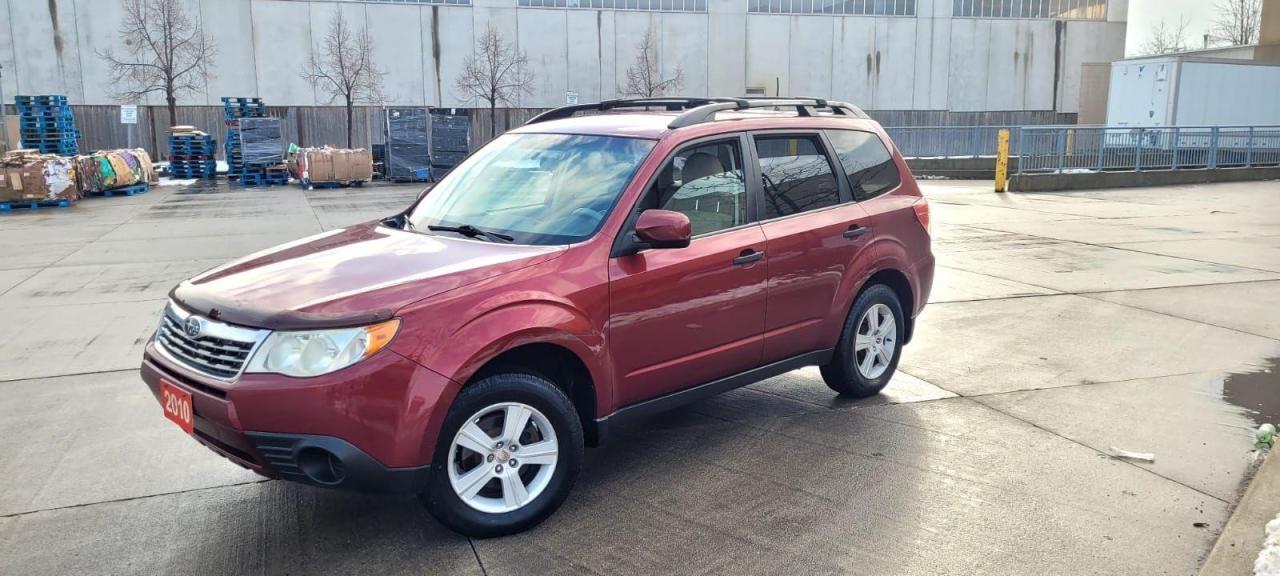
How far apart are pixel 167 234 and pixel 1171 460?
47.5 feet

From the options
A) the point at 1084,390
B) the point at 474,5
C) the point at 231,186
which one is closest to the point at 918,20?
the point at 474,5

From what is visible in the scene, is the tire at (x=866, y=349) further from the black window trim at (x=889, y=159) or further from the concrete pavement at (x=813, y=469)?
the black window trim at (x=889, y=159)

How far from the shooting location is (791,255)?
4.97 meters

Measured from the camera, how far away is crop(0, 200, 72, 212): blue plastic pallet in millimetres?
19047

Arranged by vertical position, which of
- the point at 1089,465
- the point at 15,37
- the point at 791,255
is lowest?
the point at 1089,465

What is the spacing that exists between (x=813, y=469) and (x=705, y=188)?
1537 mm

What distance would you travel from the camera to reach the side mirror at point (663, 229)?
4078 mm

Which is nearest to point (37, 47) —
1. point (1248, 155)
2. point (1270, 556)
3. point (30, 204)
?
point (30, 204)

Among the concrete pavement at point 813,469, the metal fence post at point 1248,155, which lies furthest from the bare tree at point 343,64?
the concrete pavement at point 813,469

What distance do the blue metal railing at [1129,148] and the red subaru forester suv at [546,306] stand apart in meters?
18.8

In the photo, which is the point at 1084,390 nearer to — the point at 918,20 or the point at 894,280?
the point at 894,280

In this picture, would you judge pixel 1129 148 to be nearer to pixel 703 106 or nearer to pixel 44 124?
pixel 703 106

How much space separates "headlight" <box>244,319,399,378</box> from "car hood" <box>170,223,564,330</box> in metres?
0.04

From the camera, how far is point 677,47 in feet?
143
